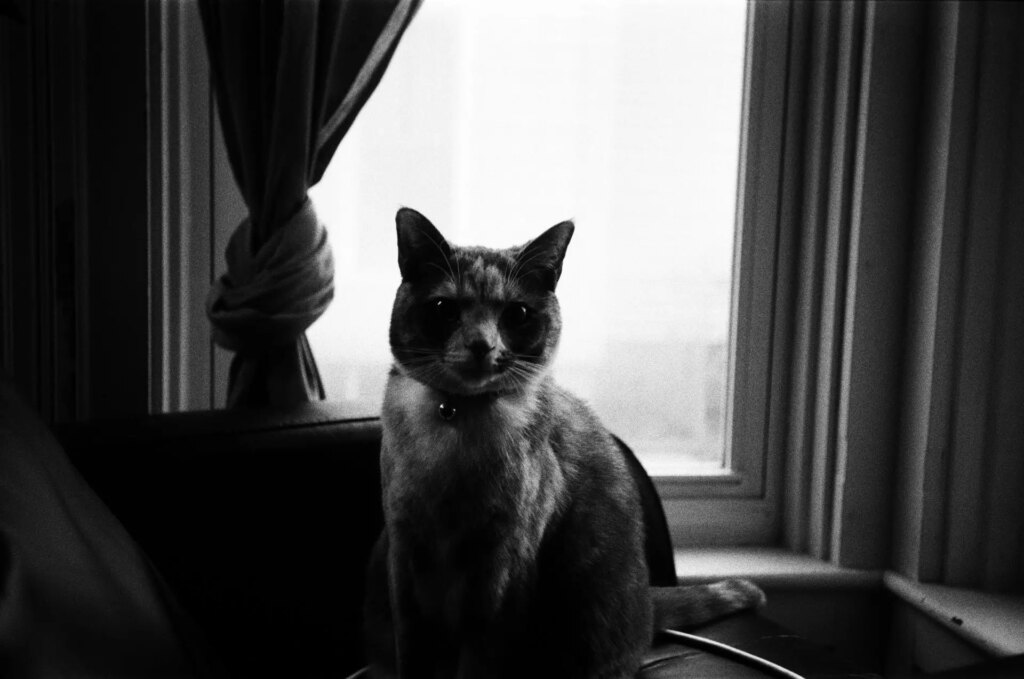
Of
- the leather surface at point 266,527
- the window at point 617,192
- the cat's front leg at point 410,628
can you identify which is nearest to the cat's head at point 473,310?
the cat's front leg at point 410,628

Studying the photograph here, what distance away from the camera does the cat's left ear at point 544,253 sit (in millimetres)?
709

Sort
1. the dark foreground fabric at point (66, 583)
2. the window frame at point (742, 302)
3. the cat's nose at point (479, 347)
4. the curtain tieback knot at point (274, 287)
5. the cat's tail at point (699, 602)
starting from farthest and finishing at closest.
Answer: the window frame at point (742, 302)
the curtain tieback knot at point (274, 287)
the cat's tail at point (699, 602)
the cat's nose at point (479, 347)
the dark foreground fabric at point (66, 583)

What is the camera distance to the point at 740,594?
39.5 inches

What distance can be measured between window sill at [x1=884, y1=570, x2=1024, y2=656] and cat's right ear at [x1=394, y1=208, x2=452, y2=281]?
95cm

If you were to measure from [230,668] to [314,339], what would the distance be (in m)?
0.63

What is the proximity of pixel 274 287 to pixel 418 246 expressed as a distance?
1.39 feet

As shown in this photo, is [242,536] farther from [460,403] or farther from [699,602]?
[699,602]

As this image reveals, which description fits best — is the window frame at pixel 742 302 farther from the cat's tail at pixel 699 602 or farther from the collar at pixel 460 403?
the collar at pixel 460 403

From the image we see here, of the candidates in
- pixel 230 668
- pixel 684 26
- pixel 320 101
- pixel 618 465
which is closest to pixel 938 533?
pixel 618 465

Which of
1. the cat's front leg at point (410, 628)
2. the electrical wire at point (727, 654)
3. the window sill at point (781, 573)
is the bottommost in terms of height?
the window sill at point (781, 573)

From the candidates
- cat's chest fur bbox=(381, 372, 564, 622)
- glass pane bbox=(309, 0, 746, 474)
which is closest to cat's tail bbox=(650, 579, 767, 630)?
cat's chest fur bbox=(381, 372, 564, 622)

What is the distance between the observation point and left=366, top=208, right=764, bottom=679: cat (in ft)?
2.17

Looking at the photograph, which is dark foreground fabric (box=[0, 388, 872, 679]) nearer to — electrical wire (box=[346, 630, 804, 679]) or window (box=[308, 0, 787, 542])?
electrical wire (box=[346, 630, 804, 679])

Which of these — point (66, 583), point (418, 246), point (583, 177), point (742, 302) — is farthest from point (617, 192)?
point (66, 583)
